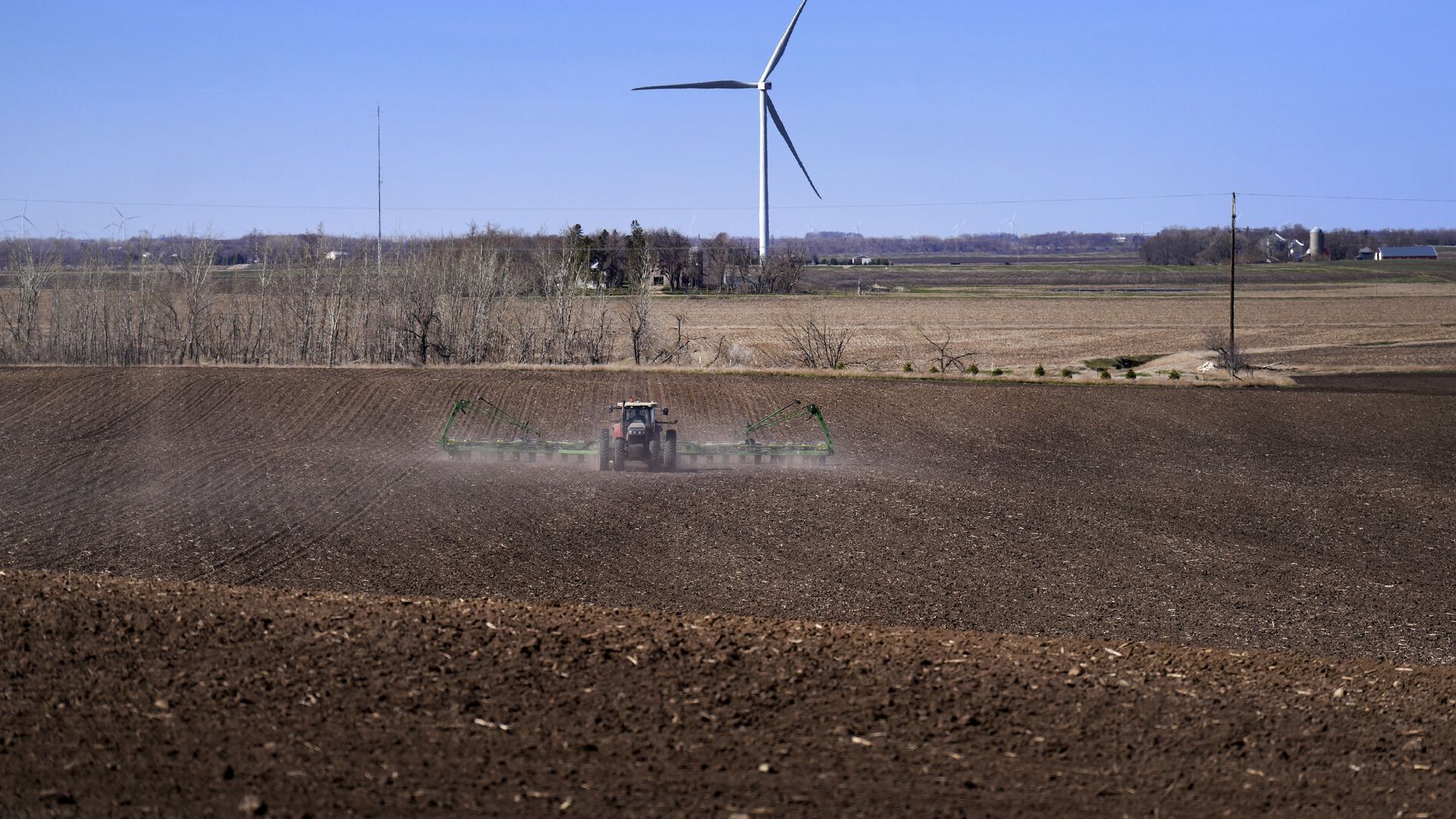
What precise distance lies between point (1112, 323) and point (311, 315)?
48.3m

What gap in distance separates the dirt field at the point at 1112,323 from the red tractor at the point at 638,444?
22.9m

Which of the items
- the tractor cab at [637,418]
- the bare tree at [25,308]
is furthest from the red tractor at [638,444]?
the bare tree at [25,308]

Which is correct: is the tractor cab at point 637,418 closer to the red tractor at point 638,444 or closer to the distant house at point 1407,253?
the red tractor at point 638,444

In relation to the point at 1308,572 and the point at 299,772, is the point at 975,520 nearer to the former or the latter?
the point at 1308,572

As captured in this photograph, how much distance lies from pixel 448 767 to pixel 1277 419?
3251 centimetres

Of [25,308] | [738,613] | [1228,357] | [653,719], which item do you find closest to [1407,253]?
[1228,357]

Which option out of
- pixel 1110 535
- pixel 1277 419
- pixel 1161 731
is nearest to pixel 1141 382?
pixel 1277 419

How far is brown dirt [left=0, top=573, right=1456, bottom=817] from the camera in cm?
738

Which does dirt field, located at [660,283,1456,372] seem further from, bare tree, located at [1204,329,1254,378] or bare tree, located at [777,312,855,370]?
bare tree, located at [1204,329,1254,378]

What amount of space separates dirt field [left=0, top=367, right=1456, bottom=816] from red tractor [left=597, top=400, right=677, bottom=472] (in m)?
0.55

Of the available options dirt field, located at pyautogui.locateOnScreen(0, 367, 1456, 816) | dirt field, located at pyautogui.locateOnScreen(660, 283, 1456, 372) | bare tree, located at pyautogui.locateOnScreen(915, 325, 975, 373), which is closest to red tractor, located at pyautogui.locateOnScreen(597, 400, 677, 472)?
dirt field, located at pyautogui.locateOnScreen(0, 367, 1456, 816)

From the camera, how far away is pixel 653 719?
857 centimetres

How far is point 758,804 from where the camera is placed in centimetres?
726

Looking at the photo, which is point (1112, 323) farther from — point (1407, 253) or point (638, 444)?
point (1407, 253)
